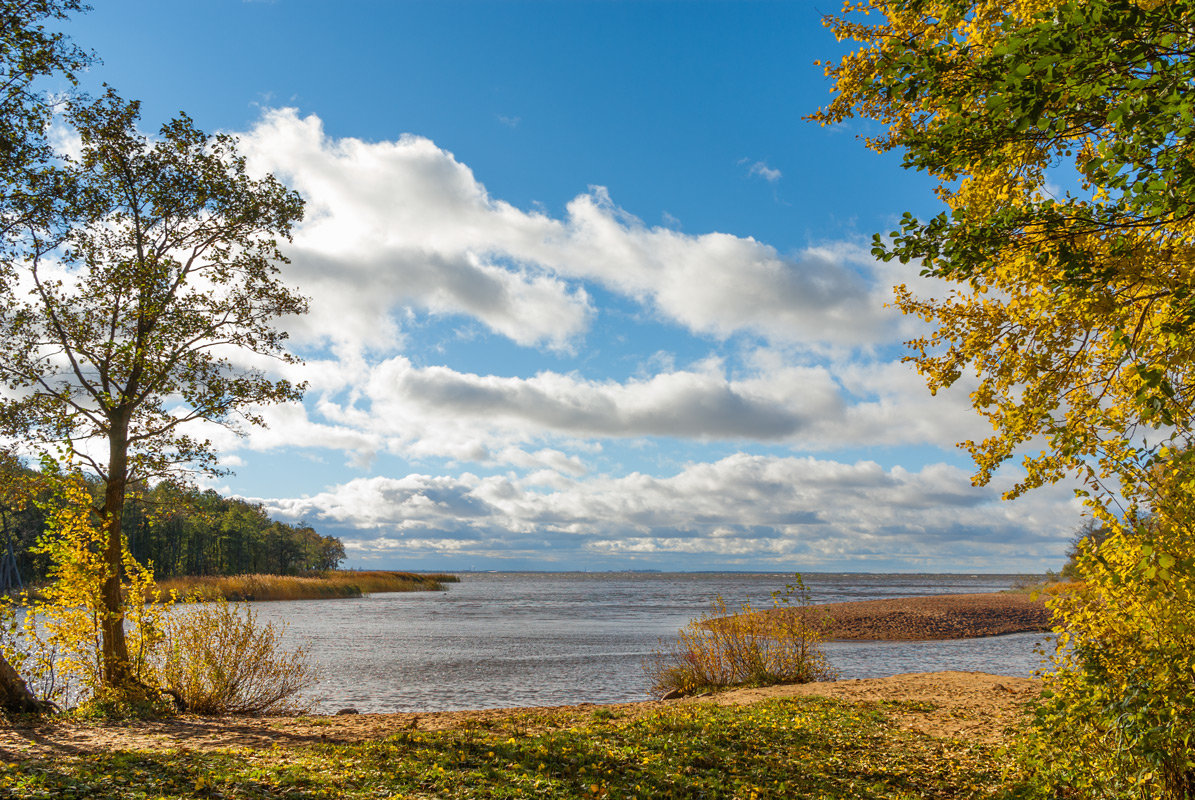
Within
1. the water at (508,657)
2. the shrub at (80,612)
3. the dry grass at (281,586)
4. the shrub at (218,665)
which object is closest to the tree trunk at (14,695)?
the shrub at (80,612)

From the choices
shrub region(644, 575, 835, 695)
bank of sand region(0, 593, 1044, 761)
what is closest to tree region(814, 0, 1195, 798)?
bank of sand region(0, 593, 1044, 761)

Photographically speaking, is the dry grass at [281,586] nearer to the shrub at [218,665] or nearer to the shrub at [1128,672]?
the shrub at [218,665]

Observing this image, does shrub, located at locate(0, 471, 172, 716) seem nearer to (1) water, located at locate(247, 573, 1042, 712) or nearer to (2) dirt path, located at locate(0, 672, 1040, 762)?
(2) dirt path, located at locate(0, 672, 1040, 762)

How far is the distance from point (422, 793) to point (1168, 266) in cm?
756

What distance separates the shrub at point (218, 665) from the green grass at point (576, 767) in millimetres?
4026

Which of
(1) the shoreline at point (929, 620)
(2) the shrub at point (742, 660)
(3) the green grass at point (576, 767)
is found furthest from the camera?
(1) the shoreline at point (929, 620)

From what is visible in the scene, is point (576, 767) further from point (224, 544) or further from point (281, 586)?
point (224, 544)

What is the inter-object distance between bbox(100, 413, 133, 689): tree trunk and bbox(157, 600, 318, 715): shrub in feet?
2.26

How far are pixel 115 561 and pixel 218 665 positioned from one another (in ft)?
7.99

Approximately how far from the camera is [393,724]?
10320mm

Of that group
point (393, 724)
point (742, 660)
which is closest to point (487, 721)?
point (393, 724)

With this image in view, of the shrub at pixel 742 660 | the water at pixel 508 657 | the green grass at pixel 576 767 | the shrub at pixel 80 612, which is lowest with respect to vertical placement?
the water at pixel 508 657

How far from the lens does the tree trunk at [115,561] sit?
11.0 m

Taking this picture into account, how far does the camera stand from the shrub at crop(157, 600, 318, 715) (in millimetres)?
11680
